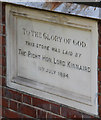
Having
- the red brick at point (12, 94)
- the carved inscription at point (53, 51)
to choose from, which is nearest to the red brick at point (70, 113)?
the carved inscription at point (53, 51)

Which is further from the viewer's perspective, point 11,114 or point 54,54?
point 11,114

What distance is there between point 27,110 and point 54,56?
0.61 metres

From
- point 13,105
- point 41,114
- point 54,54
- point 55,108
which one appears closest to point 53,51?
point 54,54

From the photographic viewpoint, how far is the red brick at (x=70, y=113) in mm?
3578

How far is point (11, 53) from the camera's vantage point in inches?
154

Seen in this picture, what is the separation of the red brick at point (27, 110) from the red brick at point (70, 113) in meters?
0.32

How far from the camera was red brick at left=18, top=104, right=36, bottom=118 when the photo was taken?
389 centimetres

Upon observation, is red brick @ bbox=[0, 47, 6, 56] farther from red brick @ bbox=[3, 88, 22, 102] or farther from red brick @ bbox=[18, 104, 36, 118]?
red brick @ bbox=[18, 104, 36, 118]

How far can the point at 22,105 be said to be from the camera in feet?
13.0

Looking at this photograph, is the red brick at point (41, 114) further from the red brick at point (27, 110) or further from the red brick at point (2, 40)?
the red brick at point (2, 40)

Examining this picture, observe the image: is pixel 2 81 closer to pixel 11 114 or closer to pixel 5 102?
pixel 5 102

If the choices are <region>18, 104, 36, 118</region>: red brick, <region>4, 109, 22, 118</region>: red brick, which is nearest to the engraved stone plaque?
<region>18, 104, 36, 118</region>: red brick

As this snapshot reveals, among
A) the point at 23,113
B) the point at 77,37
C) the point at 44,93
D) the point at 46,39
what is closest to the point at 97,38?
the point at 77,37

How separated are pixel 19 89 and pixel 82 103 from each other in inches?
26.0
